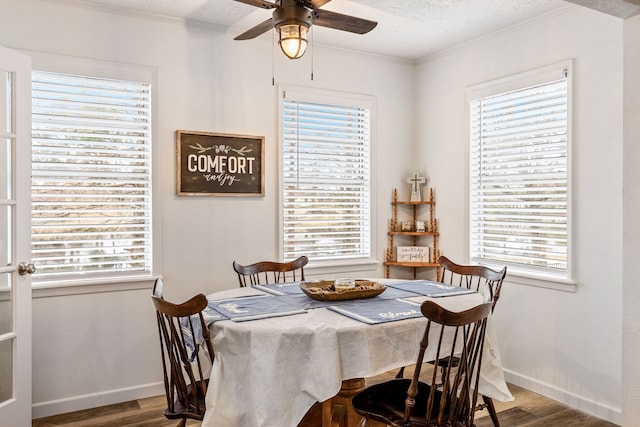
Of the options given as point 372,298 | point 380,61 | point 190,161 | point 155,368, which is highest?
point 380,61

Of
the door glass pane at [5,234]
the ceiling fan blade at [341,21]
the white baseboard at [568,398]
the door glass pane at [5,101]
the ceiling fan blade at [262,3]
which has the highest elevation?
the ceiling fan blade at [262,3]

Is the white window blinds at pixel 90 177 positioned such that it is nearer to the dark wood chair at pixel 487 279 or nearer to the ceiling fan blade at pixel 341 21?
the ceiling fan blade at pixel 341 21

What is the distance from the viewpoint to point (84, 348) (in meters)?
3.26

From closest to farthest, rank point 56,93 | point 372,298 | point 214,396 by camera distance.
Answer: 1. point 214,396
2. point 372,298
3. point 56,93

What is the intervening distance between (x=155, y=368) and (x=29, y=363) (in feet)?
2.82

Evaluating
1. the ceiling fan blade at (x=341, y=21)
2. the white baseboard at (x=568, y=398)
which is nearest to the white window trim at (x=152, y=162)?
the ceiling fan blade at (x=341, y=21)

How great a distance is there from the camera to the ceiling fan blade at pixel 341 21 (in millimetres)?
2477

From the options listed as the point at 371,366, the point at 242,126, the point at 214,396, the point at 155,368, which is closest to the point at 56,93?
the point at 242,126

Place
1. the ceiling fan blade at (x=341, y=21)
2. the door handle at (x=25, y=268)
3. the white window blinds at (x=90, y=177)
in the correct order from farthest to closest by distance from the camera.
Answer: the white window blinds at (x=90, y=177)
the door handle at (x=25, y=268)
the ceiling fan blade at (x=341, y=21)

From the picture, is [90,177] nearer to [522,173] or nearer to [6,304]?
[6,304]

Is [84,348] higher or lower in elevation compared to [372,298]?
lower

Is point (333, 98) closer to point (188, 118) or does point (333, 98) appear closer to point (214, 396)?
point (188, 118)

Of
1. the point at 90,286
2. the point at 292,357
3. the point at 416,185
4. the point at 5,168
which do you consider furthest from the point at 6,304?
the point at 416,185

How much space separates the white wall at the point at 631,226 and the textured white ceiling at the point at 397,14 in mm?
1026
